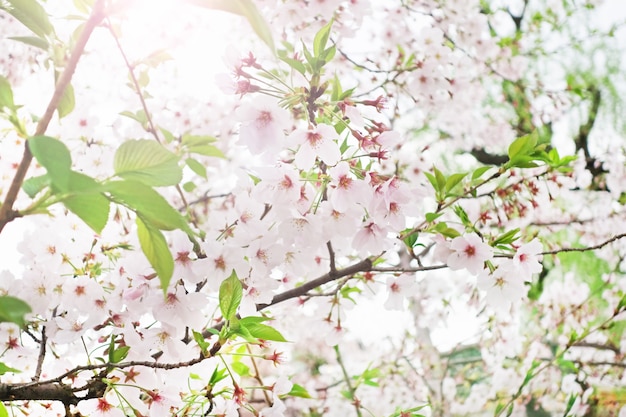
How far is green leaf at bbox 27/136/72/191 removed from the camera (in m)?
0.40

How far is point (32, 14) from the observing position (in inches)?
24.3

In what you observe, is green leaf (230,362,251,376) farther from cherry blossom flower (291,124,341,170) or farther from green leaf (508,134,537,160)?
green leaf (508,134,537,160)

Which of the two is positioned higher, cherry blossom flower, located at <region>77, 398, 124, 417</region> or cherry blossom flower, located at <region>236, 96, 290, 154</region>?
cherry blossom flower, located at <region>236, 96, 290, 154</region>

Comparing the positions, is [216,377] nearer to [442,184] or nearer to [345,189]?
[345,189]

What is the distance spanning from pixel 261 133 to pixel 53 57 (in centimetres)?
35

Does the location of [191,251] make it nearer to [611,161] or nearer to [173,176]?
[173,176]

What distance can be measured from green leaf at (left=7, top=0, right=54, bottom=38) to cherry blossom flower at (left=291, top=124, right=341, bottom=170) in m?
0.40

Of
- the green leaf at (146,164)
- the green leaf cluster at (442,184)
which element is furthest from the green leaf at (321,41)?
the green leaf at (146,164)

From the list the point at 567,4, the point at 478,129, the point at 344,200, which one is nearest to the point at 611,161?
the point at 478,129

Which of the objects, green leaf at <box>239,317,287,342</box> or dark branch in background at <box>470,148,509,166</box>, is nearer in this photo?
green leaf at <box>239,317,287,342</box>

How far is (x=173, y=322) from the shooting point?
2.92ft

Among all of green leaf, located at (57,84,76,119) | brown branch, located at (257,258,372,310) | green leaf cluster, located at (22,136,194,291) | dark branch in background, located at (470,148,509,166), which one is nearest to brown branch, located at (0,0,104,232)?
green leaf cluster, located at (22,136,194,291)

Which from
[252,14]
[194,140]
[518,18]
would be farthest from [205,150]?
[518,18]

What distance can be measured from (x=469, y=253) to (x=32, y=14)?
83 centimetres
